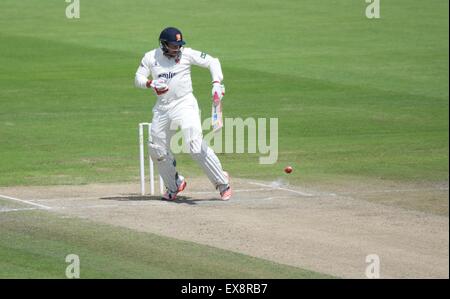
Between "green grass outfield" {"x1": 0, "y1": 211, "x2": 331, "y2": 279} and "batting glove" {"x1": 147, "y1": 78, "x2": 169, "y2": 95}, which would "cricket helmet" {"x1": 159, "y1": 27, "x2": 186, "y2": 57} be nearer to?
"batting glove" {"x1": 147, "y1": 78, "x2": 169, "y2": 95}

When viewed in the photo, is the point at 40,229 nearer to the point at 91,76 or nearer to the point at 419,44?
the point at 91,76

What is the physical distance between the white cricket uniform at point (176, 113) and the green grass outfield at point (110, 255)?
1898 mm

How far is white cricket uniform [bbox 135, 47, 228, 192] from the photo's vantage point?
16.2m

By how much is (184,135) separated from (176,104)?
0.42 metres

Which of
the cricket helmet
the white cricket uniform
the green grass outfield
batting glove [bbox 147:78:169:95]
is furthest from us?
the white cricket uniform

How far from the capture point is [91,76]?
3031cm

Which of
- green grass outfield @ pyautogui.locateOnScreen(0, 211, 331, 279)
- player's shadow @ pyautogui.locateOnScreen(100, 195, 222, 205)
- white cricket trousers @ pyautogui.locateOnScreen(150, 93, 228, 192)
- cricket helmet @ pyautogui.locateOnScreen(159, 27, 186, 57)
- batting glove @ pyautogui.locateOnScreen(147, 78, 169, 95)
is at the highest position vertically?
cricket helmet @ pyautogui.locateOnScreen(159, 27, 186, 57)

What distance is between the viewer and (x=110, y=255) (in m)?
13.1

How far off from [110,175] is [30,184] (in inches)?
54.7

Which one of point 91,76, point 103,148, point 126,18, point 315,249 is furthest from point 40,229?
point 126,18

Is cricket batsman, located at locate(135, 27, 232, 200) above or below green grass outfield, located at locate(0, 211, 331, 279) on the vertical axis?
above

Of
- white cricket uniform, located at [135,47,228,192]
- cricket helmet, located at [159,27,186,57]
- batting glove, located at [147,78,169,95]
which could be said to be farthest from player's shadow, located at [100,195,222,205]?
cricket helmet, located at [159,27,186,57]

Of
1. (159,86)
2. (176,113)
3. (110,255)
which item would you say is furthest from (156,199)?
(110,255)

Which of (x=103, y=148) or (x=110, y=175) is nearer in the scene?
(x=110, y=175)
